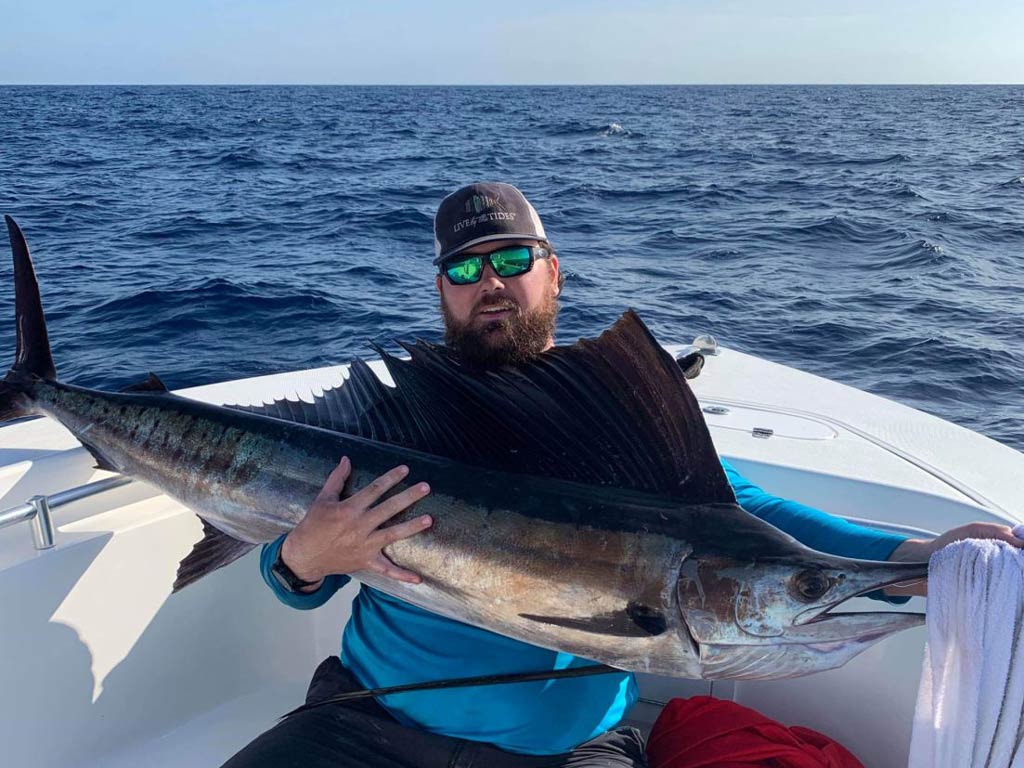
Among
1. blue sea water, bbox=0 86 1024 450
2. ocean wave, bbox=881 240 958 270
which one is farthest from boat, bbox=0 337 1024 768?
ocean wave, bbox=881 240 958 270

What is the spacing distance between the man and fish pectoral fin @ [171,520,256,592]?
162mm

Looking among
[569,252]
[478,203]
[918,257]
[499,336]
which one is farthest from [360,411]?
[918,257]

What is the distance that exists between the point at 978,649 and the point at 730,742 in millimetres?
799

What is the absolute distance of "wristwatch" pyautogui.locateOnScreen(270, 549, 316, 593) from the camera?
5.71 ft

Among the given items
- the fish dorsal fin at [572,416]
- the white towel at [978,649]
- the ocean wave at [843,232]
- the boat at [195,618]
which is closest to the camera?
the white towel at [978,649]

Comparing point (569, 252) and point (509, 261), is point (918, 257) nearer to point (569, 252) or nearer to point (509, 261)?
point (569, 252)

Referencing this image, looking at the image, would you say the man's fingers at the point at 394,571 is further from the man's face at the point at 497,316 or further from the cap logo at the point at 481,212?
the cap logo at the point at 481,212

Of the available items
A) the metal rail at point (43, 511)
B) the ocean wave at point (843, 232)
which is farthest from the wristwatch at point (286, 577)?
the ocean wave at point (843, 232)

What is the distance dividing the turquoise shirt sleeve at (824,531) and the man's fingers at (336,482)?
2.53ft

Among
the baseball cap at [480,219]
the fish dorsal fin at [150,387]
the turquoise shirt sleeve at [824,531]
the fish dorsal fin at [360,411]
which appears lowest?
the turquoise shirt sleeve at [824,531]

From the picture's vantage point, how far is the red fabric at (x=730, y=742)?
1.85 meters

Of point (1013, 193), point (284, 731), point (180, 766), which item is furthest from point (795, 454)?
point (1013, 193)

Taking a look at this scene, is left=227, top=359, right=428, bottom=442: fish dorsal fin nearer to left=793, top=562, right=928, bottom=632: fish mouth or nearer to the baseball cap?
the baseball cap

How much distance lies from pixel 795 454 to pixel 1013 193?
16048 mm
